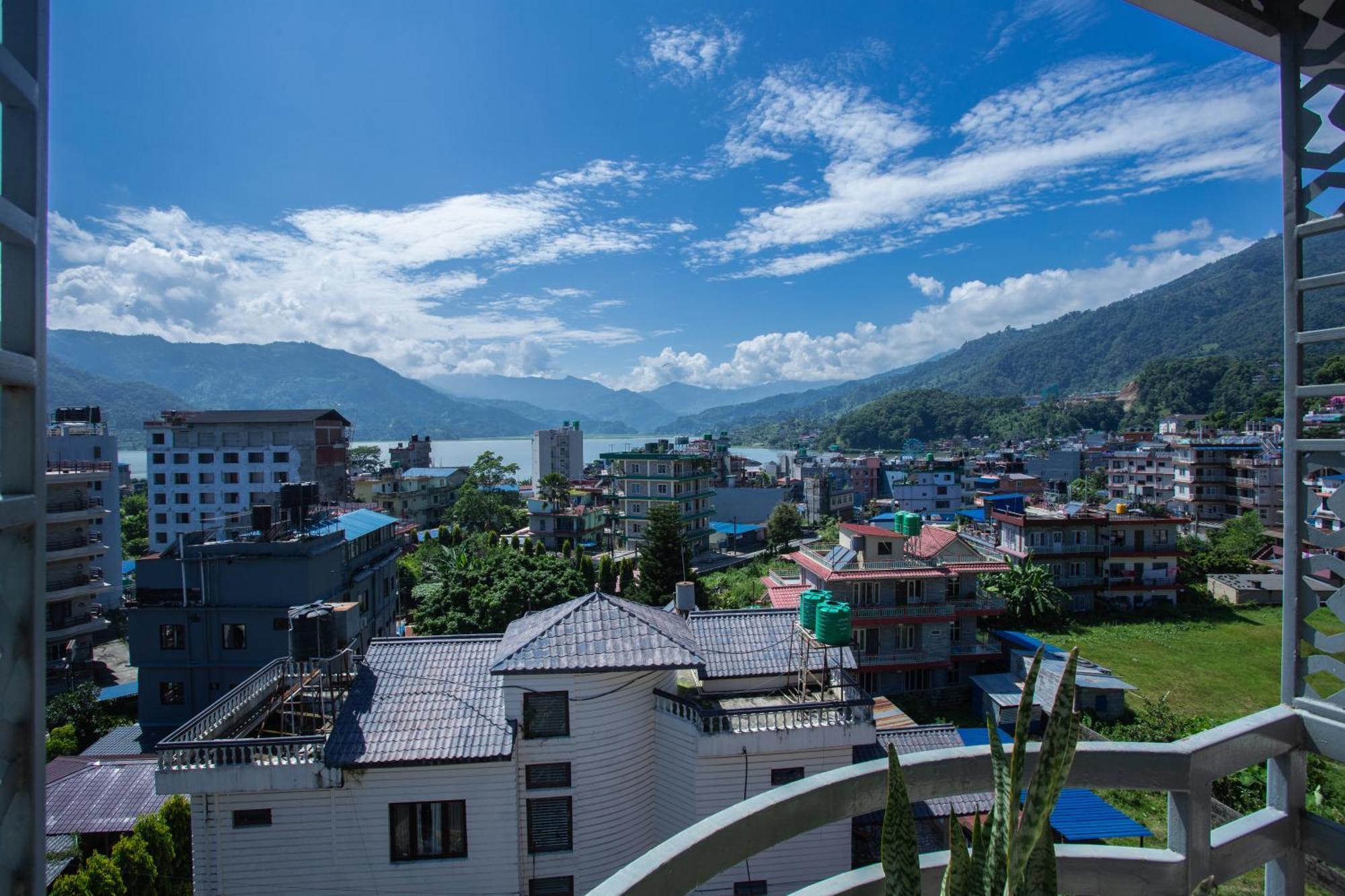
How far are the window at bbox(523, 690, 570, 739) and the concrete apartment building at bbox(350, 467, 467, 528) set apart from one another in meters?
40.8

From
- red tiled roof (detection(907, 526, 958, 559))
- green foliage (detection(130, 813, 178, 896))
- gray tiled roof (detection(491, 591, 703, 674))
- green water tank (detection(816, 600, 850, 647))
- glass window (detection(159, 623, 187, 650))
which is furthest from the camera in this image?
red tiled roof (detection(907, 526, 958, 559))

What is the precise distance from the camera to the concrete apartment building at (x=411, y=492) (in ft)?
159

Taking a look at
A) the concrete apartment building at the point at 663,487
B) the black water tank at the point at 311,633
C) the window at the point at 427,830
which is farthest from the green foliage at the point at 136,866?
the concrete apartment building at the point at 663,487

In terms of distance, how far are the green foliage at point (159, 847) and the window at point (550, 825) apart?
553 centimetres

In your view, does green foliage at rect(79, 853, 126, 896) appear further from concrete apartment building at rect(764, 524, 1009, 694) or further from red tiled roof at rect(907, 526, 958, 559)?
red tiled roof at rect(907, 526, 958, 559)

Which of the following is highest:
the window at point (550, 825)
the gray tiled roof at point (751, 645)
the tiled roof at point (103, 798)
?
the gray tiled roof at point (751, 645)

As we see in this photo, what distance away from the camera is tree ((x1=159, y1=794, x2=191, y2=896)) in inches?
389

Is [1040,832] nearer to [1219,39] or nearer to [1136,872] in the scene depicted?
[1136,872]

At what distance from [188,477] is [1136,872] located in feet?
160

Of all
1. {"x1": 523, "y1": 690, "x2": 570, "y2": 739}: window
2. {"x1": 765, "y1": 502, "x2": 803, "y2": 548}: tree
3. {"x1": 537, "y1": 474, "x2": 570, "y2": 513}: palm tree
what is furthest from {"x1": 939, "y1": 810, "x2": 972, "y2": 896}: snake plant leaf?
{"x1": 537, "y1": 474, "x2": 570, "y2": 513}: palm tree

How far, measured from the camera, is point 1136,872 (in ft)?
6.58

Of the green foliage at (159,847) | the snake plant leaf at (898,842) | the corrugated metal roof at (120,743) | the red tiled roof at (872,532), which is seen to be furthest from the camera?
the red tiled roof at (872,532)

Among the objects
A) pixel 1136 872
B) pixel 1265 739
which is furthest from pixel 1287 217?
pixel 1136 872

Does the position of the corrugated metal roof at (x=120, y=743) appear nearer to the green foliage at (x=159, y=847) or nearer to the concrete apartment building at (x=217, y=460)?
the green foliage at (x=159, y=847)
